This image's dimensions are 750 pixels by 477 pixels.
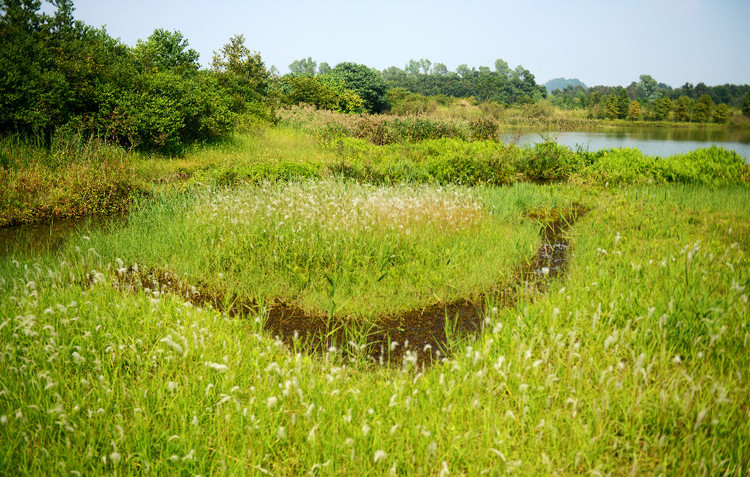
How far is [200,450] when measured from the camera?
104 inches

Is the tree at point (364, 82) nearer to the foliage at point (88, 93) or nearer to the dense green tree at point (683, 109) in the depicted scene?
the foliage at point (88, 93)

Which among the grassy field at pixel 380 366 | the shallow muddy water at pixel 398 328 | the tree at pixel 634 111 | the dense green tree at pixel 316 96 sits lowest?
the shallow muddy water at pixel 398 328

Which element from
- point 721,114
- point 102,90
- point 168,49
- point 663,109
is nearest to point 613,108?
point 663,109

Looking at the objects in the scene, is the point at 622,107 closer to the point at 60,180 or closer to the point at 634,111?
the point at 634,111

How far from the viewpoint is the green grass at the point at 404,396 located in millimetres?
2525

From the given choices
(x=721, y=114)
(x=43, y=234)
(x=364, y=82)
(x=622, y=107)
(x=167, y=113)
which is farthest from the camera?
(x=622, y=107)

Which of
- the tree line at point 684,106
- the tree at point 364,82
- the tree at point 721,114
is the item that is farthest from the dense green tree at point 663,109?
the tree at point 364,82

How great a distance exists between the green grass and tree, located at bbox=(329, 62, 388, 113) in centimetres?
4122

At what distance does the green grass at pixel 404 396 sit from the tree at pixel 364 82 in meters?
41.2

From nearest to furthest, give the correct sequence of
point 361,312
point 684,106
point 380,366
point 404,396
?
1. point 404,396
2. point 380,366
3. point 361,312
4. point 684,106

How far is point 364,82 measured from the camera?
4416cm

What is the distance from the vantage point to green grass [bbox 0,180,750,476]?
2.53 meters

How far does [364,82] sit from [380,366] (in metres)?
A: 43.4

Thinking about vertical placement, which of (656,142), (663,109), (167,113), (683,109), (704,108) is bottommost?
(167,113)
